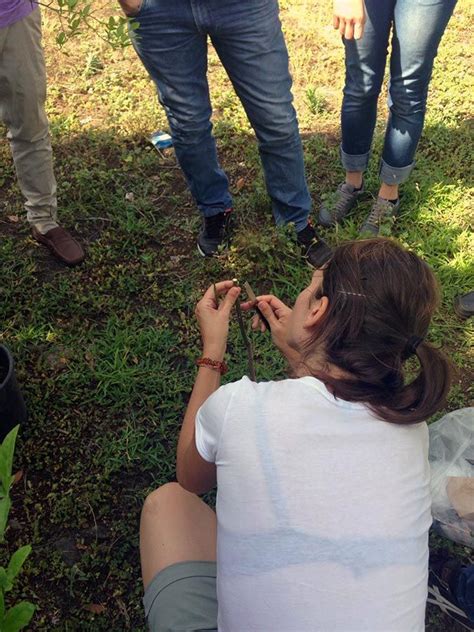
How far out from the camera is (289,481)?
1341 millimetres

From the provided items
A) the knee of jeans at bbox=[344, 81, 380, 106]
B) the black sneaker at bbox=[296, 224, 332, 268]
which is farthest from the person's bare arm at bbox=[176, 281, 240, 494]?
the knee of jeans at bbox=[344, 81, 380, 106]

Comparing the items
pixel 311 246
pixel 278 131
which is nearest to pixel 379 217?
pixel 311 246

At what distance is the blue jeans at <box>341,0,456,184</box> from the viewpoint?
8.42 ft

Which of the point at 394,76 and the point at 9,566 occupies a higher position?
the point at 9,566

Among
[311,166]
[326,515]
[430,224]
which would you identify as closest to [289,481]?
[326,515]

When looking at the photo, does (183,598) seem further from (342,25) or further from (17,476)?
(342,25)

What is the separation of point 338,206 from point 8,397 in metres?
1.90

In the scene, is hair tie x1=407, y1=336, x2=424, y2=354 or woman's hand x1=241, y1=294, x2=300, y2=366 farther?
woman's hand x1=241, y1=294, x2=300, y2=366

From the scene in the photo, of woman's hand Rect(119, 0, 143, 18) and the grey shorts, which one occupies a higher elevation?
woman's hand Rect(119, 0, 143, 18)

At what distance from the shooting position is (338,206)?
11.0 feet

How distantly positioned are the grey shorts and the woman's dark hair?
0.67m

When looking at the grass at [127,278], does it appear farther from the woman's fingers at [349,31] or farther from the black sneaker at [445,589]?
the woman's fingers at [349,31]

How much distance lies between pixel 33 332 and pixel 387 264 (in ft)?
6.38

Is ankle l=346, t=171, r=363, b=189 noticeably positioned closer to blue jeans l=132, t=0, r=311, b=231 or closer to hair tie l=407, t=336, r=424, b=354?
blue jeans l=132, t=0, r=311, b=231
